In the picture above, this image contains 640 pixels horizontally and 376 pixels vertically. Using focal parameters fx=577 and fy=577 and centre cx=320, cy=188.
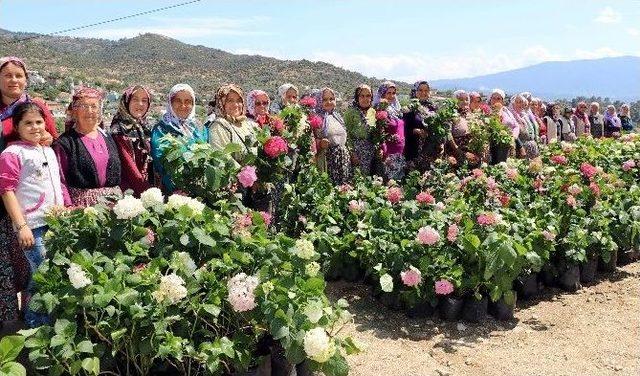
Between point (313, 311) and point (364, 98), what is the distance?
3.51 m

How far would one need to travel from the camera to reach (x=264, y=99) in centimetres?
471

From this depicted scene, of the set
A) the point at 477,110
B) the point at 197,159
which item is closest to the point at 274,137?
the point at 197,159

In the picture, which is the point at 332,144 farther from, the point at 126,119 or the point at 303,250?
the point at 303,250

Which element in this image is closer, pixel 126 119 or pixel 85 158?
pixel 85 158

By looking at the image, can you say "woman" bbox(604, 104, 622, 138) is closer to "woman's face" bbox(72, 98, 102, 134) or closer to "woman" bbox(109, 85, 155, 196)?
"woman" bbox(109, 85, 155, 196)

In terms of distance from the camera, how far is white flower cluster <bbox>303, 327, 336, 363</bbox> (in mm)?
2252

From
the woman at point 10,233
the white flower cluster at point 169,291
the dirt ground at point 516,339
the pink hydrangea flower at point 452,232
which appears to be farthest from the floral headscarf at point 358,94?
the white flower cluster at point 169,291

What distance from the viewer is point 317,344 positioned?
2246 millimetres

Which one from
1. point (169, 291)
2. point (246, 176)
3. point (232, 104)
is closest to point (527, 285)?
point (246, 176)

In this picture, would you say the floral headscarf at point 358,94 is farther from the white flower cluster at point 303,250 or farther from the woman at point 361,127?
the white flower cluster at point 303,250

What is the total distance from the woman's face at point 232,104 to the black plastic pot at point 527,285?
234 centimetres

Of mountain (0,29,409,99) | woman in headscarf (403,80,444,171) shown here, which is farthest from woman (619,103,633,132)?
mountain (0,29,409,99)

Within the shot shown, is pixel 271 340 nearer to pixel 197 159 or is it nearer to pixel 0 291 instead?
pixel 197 159

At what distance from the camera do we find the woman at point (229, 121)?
13.0 feet
